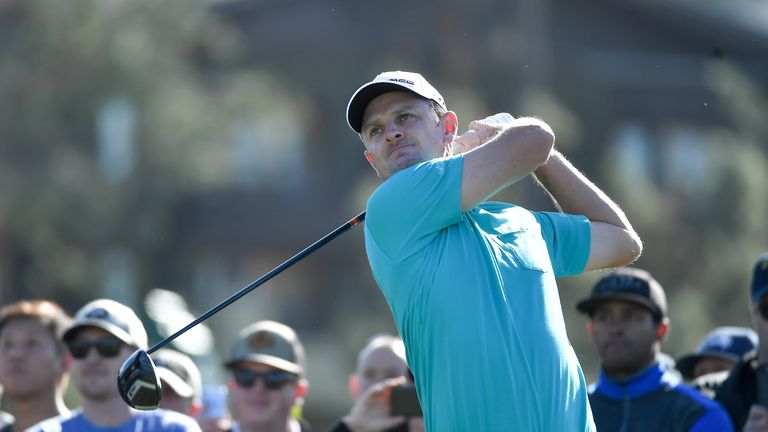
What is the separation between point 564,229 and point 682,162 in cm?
2150

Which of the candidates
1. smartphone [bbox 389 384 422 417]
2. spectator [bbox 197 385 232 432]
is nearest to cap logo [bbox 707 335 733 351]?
smartphone [bbox 389 384 422 417]

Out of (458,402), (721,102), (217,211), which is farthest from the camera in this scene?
(217,211)

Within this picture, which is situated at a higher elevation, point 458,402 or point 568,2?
point 568,2

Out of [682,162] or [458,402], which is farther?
[682,162]

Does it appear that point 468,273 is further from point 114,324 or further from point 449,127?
point 114,324

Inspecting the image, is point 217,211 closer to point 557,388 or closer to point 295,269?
point 295,269

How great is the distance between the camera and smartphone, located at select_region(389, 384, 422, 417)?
784 centimetres

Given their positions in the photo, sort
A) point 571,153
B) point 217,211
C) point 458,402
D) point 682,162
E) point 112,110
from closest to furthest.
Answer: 1. point 458,402
2. point 571,153
3. point 112,110
4. point 682,162
5. point 217,211

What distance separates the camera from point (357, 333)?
69.5 feet

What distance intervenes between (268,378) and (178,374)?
1.95 feet

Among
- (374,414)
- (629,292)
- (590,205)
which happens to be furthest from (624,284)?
(590,205)

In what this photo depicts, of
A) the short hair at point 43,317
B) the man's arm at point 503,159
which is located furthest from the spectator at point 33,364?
the man's arm at point 503,159

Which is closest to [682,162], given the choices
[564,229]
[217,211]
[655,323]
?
[217,211]

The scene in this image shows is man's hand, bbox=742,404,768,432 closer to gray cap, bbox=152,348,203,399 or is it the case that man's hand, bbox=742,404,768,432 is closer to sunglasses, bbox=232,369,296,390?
sunglasses, bbox=232,369,296,390
